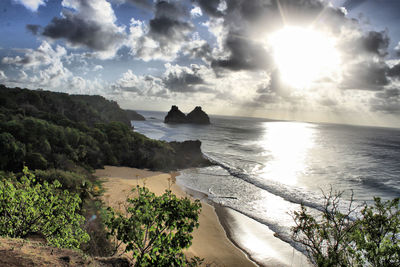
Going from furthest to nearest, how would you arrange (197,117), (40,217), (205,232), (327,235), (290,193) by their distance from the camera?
(197,117), (290,193), (205,232), (40,217), (327,235)

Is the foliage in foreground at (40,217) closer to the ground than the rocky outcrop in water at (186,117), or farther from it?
closer to the ground

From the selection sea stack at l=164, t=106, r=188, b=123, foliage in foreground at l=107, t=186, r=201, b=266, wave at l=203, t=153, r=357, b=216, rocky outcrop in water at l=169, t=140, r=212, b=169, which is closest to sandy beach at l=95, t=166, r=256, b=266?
foliage in foreground at l=107, t=186, r=201, b=266

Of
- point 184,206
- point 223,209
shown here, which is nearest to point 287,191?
point 223,209

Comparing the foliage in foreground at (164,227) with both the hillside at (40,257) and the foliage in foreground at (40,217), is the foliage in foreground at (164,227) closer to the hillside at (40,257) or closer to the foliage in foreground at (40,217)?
the hillside at (40,257)

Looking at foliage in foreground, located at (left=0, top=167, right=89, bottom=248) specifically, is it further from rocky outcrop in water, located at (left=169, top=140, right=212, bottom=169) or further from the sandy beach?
rocky outcrop in water, located at (left=169, top=140, right=212, bottom=169)

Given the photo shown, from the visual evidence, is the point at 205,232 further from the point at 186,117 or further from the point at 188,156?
the point at 186,117

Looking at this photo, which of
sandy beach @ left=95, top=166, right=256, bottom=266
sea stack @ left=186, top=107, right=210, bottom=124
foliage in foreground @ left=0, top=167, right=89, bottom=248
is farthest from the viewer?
sea stack @ left=186, top=107, right=210, bottom=124

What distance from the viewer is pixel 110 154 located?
3247 centimetres

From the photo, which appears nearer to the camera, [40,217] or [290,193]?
[40,217]

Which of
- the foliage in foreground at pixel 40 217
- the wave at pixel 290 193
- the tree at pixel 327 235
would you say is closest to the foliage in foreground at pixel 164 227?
the foliage in foreground at pixel 40 217

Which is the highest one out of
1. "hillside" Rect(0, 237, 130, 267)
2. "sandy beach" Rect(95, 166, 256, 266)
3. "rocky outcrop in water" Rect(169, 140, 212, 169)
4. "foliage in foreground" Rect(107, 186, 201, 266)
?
"foliage in foreground" Rect(107, 186, 201, 266)

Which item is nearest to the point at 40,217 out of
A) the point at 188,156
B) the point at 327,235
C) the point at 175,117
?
the point at 327,235

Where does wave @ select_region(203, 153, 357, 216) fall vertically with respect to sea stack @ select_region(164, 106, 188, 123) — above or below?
below

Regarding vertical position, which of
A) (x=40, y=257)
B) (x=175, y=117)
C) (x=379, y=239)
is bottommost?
(x=40, y=257)
